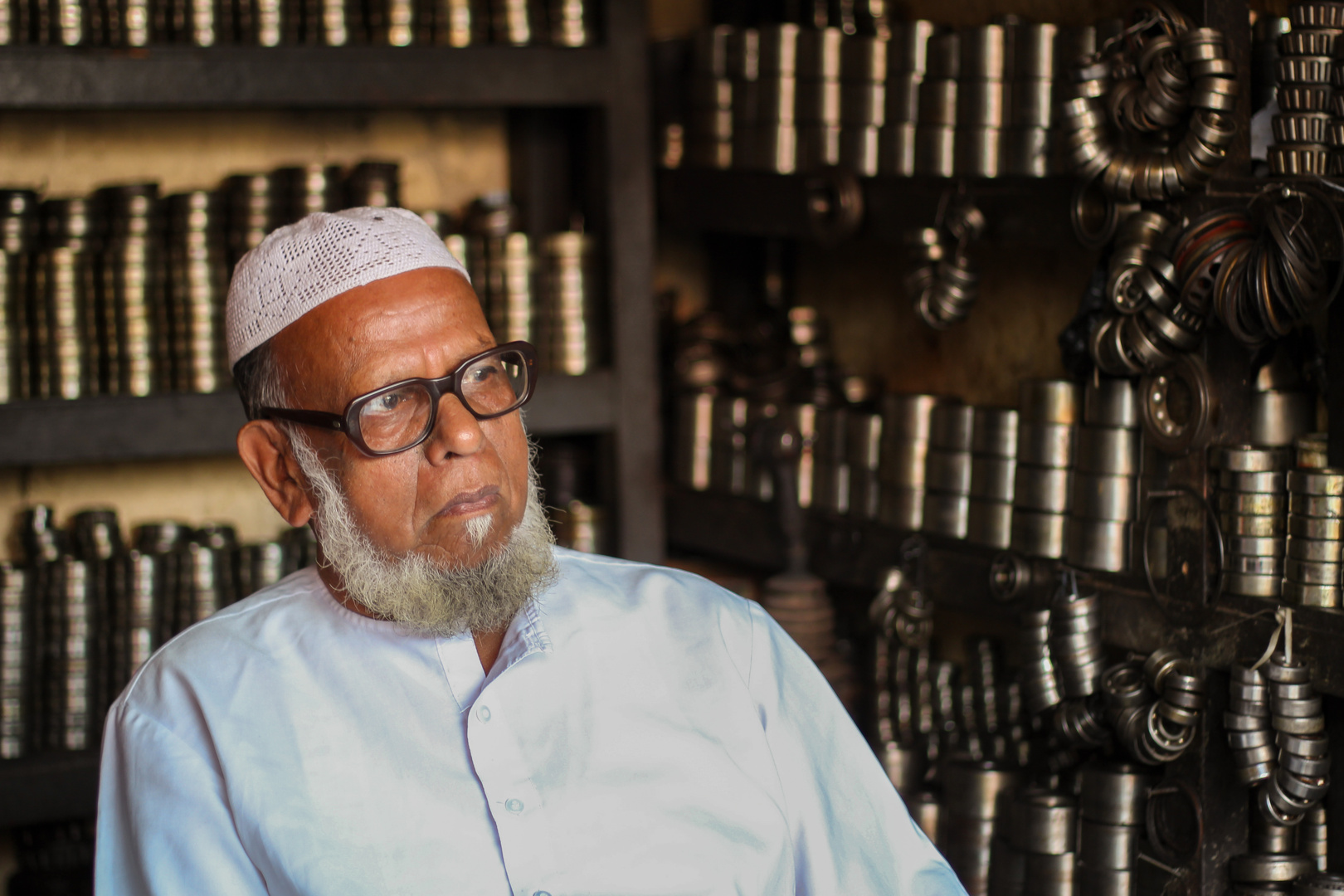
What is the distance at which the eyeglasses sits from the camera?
1.57 metres

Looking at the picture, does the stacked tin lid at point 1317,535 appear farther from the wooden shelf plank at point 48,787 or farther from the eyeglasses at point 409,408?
the wooden shelf plank at point 48,787

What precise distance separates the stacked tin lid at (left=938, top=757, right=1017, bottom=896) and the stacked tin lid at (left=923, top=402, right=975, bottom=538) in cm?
45

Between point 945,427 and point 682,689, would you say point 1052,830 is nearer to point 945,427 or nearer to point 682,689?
point 945,427

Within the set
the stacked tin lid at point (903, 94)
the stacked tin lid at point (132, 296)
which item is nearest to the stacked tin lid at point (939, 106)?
the stacked tin lid at point (903, 94)

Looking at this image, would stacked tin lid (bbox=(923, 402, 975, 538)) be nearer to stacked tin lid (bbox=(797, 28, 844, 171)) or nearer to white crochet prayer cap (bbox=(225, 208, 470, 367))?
stacked tin lid (bbox=(797, 28, 844, 171))

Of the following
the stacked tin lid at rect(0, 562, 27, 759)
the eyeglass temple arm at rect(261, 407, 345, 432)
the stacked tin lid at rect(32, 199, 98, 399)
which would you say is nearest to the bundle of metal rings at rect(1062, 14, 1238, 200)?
the eyeglass temple arm at rect(261, 407, 345, 432)

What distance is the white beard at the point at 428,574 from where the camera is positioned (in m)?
1.58

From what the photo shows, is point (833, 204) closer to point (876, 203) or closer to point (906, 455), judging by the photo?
point (876, 203)

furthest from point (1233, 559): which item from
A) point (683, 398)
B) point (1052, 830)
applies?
point (683, 398)

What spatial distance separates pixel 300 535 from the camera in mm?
3246

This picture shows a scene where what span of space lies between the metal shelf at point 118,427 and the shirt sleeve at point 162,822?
149 centimetres

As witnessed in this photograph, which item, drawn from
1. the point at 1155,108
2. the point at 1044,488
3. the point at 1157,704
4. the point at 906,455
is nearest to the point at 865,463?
the point at 906,455

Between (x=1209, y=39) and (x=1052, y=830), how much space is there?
52.7 inches

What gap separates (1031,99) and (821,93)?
58cm
